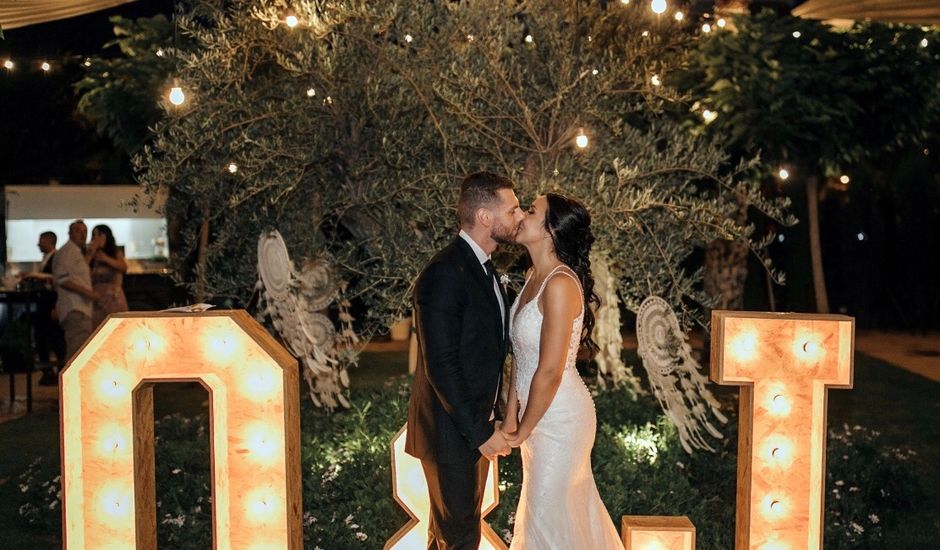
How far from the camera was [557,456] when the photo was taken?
4414mm

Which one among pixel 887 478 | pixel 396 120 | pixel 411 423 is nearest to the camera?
pixel 411 423

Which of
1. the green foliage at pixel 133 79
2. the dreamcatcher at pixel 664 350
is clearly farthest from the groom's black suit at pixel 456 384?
the green foliage at pixel 133 79

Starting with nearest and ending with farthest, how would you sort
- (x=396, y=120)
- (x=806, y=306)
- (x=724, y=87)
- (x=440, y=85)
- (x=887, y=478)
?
1. (x=440, y=85)
2. (x=396, y=120)
3. (x=887, y=478)
4. (x=724, y=87)
5. (x=806, y=306)

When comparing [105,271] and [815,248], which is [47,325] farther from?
[815,248]

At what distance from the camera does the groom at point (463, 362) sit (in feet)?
13.4

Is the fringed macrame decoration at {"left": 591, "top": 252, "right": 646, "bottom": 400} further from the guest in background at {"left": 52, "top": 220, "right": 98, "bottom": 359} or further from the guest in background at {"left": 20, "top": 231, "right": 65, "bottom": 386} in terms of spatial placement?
Result: the guest in background at {"left": 20, "top": 231, "right": 65, "bottom": 386}

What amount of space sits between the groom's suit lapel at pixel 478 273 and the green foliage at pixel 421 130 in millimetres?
1856

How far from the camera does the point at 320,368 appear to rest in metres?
7.41

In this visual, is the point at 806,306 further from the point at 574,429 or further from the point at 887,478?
the point at 574,429

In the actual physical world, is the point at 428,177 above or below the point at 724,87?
below

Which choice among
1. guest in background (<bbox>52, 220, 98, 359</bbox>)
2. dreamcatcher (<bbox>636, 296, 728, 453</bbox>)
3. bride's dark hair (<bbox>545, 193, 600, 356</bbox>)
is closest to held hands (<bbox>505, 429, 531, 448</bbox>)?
bride's dark hair (<bbox>545, 193, 600, 356</bbox>)

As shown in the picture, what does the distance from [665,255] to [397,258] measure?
1.65 meters

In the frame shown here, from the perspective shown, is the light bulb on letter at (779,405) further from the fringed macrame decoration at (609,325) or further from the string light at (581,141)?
the fringed macrame decoration at (609,325)

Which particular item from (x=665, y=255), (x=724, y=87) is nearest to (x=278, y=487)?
(x=665, y=255)
